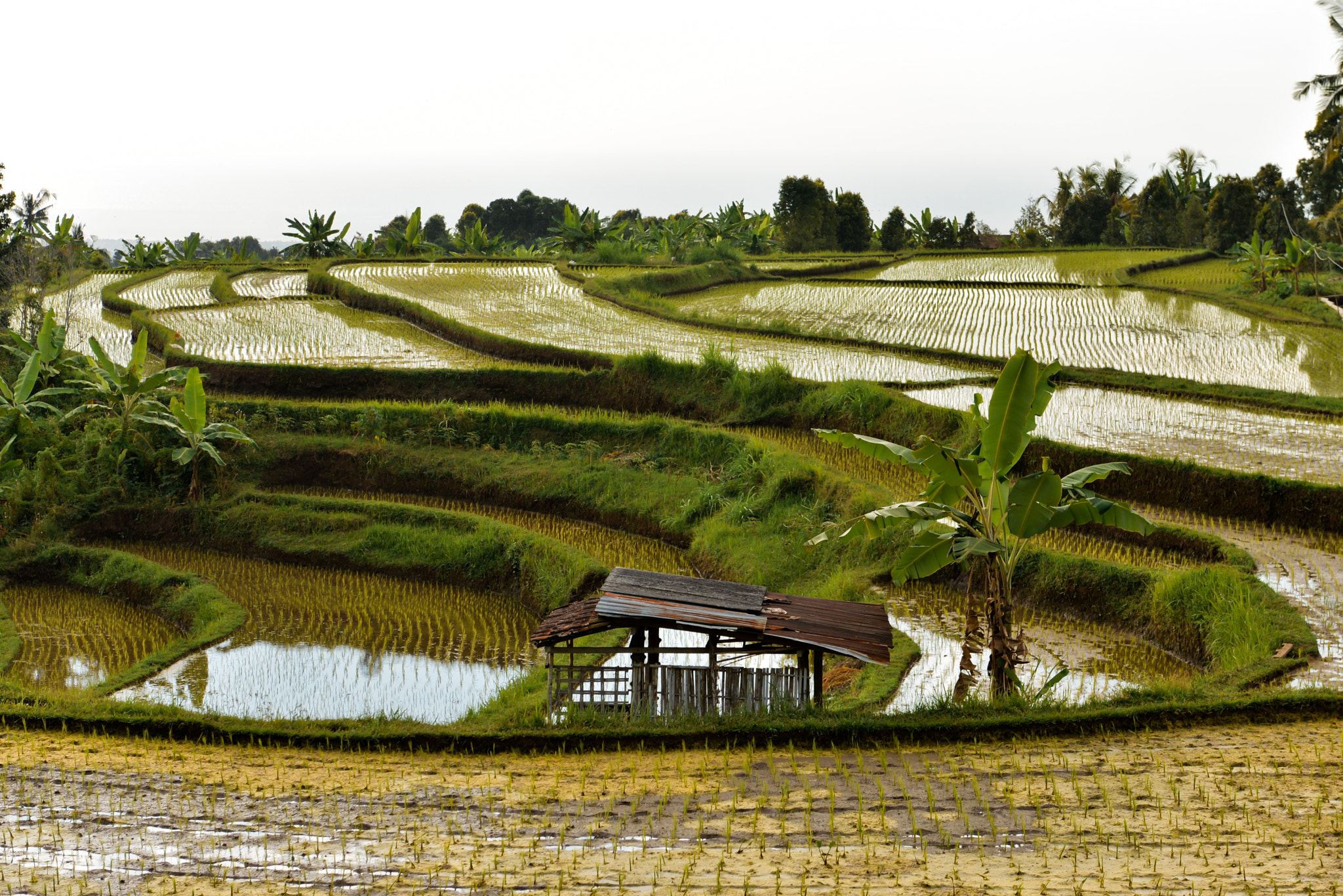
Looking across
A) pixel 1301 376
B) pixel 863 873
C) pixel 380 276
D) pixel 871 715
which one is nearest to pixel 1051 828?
pixel 863 873

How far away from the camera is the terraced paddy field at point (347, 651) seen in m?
8.39

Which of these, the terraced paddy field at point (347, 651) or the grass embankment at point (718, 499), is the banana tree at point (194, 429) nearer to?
the grass embankment at point (718, 499)

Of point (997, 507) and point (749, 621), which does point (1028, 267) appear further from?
point (749, 621)

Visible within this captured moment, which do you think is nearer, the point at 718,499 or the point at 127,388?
the point at 718,499

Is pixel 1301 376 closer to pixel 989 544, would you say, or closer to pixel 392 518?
pixel 989 544

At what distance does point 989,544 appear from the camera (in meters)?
6.79

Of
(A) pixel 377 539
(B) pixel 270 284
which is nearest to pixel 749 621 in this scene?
(A) pixel 377 539

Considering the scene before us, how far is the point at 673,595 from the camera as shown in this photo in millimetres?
7148

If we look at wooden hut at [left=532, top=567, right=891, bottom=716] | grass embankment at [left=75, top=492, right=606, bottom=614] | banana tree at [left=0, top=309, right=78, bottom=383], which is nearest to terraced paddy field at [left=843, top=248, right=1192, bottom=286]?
grass embankment at [left=75, top=492, right=606, bottom=614]

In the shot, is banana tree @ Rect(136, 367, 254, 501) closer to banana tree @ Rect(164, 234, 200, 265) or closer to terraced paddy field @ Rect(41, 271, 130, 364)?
terraced paddy field @ Rect(41, 271, 130, 364)

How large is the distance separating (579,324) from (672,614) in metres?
13.3

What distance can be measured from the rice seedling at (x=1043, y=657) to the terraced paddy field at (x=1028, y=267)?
653 inches

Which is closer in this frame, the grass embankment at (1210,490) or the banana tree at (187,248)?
the grass embankment at (1210,490)

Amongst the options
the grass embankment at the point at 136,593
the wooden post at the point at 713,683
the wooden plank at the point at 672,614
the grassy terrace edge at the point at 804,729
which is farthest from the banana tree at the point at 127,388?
the wooden post at the point at 713,683
